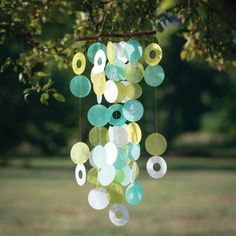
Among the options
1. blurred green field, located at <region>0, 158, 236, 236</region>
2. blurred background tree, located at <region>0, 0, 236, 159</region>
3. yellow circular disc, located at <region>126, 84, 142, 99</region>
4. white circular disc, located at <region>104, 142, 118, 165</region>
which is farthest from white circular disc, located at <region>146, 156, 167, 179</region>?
blurred green field, located at <region>0, 158, 236, 236</region>

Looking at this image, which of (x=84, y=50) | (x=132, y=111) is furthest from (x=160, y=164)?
(x=84, y=50)

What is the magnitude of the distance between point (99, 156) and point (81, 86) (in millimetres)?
435

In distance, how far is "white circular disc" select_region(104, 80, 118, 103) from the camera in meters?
3.54

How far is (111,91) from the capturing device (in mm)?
3561

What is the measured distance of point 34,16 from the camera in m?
5.86

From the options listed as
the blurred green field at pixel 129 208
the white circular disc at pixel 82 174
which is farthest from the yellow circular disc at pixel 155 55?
the blurred green field at pixel 129 208

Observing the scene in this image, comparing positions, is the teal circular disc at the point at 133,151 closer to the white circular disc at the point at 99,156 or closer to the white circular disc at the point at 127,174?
the white circular disc at the point at 127,174

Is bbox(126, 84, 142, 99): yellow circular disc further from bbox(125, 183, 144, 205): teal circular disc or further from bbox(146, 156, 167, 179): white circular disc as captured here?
bbox(125, 183, 144, 205): teal circular disc

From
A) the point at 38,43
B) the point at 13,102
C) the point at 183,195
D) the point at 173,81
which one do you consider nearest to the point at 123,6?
the point at 38,43

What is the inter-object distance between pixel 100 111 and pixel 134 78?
25cm

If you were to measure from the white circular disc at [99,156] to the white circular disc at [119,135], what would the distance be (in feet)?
0.27

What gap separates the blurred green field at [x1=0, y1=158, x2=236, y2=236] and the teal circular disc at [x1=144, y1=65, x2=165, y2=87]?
9.30 meters

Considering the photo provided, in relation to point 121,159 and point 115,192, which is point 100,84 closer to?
→ point 121,159

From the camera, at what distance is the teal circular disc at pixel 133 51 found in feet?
11.7
